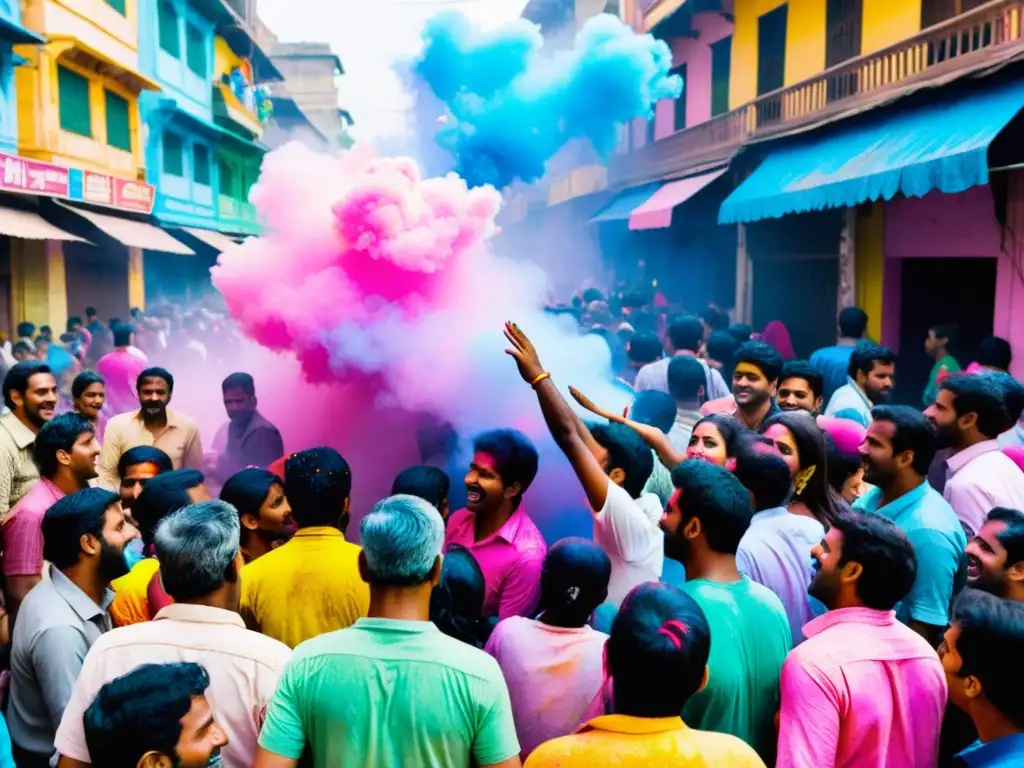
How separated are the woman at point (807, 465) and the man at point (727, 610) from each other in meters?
1.01

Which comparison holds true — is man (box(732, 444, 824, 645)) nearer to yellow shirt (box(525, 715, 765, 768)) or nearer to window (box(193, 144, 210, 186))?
yellow shirt (box(525, 715, 765, 768))

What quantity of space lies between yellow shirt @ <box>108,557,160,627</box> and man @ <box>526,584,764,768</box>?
1.71m

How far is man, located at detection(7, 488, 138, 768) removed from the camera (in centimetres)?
277

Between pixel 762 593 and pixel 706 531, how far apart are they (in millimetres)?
228

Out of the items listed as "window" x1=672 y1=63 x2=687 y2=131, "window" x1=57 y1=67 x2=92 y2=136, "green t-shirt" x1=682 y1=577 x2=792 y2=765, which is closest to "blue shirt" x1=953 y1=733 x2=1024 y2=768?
"green t-shirt" x1=682 y1=577 x2=792 y2=765

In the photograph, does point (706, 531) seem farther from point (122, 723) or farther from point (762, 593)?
point (122, 723)

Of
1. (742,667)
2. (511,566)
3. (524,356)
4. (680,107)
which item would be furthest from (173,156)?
(742,667)

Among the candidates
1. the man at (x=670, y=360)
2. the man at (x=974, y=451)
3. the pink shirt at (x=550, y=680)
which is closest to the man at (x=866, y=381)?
the man at (x=670, y=360)

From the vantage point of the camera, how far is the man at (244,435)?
229 inches

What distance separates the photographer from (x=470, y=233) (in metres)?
6.21

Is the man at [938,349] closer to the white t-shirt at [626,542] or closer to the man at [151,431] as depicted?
the white t-shirt at [626,542]

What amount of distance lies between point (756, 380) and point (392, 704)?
11.1 feet

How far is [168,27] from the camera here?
902 inches

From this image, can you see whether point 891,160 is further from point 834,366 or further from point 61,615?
point 61,615
